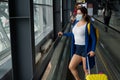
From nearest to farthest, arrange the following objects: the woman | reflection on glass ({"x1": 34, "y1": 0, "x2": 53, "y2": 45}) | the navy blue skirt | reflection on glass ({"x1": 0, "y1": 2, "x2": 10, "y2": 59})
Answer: the woman
the navy blue skirt
reflection on glass ({"x1": 0, "y1": 2, "x2": 10, "y2": 59})
reflection on glass ({"x1": 34, "y1": 0, "x2": 53, "y2": 45})

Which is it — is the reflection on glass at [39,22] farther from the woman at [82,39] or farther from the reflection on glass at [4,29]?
the woman at [82,39]

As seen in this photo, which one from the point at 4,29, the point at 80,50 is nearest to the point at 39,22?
the point at 4,29

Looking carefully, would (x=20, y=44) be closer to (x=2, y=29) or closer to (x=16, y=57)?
(x=16, y=57)

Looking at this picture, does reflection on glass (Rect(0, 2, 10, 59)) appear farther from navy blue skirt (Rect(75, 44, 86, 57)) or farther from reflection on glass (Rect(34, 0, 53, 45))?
reflection on glass (Rect(34, 0, 53, 45))

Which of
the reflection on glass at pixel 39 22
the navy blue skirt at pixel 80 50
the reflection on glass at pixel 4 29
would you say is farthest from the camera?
the reflection on glass at pixel 39 22

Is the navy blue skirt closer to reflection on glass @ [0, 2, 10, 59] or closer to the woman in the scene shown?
the woman

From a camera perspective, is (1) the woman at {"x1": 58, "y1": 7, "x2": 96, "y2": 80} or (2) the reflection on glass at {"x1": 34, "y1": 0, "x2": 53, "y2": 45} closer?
(1) the woman at {"x1": 58, "y1": 7, "x2": 96, "y2": 80}

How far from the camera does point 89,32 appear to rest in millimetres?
5859

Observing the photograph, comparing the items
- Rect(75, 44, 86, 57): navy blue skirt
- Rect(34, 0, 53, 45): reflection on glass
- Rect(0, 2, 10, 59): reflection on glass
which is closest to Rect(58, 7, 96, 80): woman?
Rect(75, 44, 86, 57): navy blue skirt

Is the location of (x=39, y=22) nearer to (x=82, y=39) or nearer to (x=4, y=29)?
(x=4, y=29)

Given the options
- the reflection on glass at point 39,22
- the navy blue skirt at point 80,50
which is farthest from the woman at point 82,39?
the reflection on glass at point 39,22

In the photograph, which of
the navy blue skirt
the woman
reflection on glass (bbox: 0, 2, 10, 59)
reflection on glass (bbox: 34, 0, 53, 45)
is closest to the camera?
the woman

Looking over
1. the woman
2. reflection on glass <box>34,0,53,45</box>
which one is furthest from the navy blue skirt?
reflection on glass <box>34,0,53,45</box>

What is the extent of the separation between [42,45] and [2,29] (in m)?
6.34
